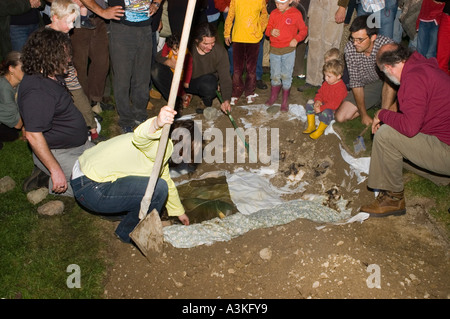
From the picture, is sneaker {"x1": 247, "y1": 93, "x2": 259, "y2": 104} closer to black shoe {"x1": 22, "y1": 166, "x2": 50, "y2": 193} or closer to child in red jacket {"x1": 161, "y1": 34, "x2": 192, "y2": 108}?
child in red jacket {"x1": 161, "y1": 34, "x2": 192, "y2": 108}

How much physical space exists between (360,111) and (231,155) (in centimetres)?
177

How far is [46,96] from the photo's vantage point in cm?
380

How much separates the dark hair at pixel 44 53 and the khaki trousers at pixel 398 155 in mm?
3039

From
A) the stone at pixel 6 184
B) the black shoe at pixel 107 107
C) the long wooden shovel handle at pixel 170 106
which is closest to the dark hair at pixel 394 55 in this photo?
the long wooden shovel handle at pixel 170 106

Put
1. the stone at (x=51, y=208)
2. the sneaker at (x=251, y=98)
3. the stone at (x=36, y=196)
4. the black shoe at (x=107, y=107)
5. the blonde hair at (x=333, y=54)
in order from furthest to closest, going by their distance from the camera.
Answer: the sneaker at (x=251, y=98) < the black shoe at (x=107, y=107) < the blonde hair at (x=333, y=54) < the stone at (x=36, y=196) < the stone at (x=51, y=208)

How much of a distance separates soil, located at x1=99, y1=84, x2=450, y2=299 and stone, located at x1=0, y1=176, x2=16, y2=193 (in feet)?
4.41

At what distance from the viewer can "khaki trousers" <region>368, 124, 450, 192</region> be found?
392cm

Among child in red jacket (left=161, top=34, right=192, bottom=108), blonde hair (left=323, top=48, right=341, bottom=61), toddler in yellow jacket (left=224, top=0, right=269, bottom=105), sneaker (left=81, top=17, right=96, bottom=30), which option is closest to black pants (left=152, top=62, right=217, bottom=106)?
child in red jacket (left=161, top=34, right=192, bottom=108)

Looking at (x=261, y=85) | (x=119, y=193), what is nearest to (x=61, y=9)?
(x=119, y=193)

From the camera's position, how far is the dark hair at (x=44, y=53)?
3836 millimetres

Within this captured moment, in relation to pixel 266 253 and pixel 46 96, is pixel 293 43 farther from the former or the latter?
pixel 46 96

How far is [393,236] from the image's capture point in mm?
3924

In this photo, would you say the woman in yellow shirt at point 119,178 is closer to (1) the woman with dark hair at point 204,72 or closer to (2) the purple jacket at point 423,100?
(2) the purple jacket at point 423,100

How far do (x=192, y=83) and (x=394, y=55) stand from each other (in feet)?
10.5
